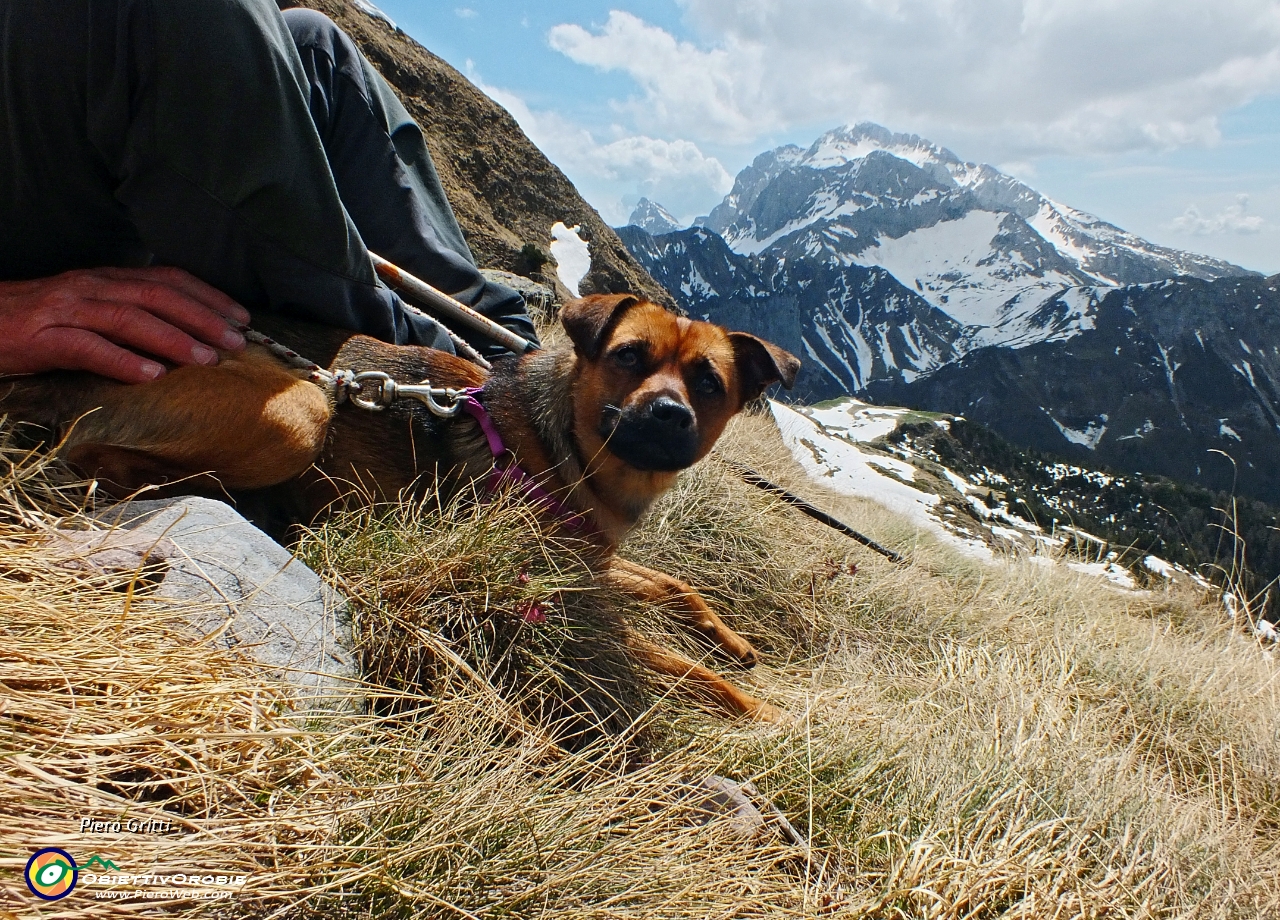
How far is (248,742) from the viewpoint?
1417 millimetres

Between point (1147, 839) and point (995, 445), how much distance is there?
8906 cm

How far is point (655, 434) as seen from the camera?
3277mm

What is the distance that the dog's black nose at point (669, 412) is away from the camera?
3.24m

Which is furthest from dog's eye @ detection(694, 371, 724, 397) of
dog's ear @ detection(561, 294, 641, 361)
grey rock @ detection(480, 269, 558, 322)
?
grey rock @ detection(480, 269, 558, 322)

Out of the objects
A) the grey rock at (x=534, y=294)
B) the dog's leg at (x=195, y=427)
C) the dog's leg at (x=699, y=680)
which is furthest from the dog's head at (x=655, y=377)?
the grey rock at (x=534, y=294)

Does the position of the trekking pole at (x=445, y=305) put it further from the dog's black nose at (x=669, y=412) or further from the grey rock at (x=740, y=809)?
the grey rock at (x=740, y=809)

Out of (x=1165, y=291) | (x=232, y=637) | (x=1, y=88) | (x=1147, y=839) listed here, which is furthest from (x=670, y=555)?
(x=1165, y=291)

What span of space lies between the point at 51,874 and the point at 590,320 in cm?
291

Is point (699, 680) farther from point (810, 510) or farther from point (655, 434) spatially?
point (810, 510)

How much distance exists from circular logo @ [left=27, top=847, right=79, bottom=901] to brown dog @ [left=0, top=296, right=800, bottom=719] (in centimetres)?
168

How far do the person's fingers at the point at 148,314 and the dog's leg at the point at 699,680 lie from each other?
1.92 meters

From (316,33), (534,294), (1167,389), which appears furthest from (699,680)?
(1167,389)

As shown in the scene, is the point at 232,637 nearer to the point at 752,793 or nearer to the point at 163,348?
the point at 163,348

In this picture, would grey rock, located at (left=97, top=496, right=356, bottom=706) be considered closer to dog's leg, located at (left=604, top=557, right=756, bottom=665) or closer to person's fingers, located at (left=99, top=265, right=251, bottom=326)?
person's fingers, located at (left=99, top=265, right=251, bottom=326)
